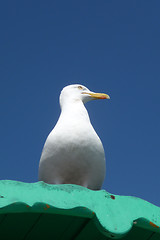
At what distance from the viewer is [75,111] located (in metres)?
3.13

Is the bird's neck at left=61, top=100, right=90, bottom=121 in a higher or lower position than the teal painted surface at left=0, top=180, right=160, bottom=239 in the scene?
higher

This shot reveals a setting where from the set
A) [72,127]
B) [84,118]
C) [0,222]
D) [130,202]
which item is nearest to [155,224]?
[130,202]

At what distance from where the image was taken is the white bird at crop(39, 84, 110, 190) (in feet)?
8.91

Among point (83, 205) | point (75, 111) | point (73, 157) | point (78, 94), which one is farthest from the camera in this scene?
point (78, 94)

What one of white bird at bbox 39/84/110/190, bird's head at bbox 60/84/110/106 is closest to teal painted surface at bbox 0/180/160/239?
white bird at bbox 39/84/110/190

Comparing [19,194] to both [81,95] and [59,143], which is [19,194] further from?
[81,95]

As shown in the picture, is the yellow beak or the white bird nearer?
the white bird

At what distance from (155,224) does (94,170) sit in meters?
0.98

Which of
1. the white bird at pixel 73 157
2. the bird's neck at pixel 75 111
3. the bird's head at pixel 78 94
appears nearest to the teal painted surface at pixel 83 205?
the white bird at pixel 73 157

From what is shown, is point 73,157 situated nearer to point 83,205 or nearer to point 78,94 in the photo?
point 78,94

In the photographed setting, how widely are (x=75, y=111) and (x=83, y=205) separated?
1.51 meters

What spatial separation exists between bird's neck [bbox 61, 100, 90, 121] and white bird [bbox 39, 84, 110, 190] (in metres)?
0.14

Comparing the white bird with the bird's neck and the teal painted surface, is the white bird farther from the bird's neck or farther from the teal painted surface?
the teal painted surface

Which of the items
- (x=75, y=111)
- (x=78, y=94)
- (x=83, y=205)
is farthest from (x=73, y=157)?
(x=83, y=205)
